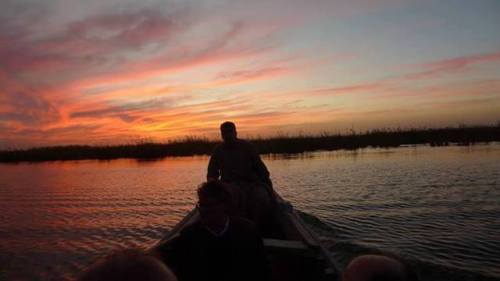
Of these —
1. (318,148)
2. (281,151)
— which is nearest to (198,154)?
(281,151)

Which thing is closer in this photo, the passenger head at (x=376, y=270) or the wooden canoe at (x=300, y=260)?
the passenger head at (x=376, y=270)

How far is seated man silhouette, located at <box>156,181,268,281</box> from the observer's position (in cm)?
352

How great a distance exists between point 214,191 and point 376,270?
2.40 meters

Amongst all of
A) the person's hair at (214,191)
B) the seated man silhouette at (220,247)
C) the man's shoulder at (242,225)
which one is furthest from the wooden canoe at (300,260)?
the person's hair at (214,191)

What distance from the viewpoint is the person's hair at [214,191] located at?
11.4 ft

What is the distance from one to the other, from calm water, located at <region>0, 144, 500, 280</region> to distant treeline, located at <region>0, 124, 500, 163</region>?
1571cm

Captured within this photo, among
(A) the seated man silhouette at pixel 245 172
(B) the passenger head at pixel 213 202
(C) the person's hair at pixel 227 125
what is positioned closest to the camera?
(B) the passenger head at pixel 213 202

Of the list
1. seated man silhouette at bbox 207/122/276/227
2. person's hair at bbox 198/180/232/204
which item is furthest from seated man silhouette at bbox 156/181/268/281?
seated man silhouette at bbox 207/122/276/227

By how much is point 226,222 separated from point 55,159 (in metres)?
41.1

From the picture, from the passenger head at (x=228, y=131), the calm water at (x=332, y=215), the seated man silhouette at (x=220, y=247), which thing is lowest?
the calm water at (x=332, y=215)

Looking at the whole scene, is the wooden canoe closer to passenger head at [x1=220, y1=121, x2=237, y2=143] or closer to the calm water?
passenger head at [x1=220, y1=121, x2=237, y2=143]

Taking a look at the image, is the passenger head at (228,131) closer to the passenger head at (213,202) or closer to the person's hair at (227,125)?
the person's hair at (227,125)

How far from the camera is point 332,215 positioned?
417 inches

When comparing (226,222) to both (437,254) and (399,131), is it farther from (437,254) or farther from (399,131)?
(399,131)
